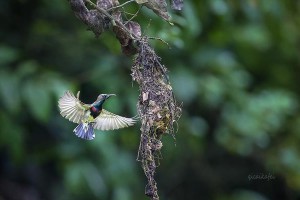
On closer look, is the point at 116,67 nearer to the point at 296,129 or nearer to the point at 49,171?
the point at 49,171

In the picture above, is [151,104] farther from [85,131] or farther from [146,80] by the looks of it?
[85,131]

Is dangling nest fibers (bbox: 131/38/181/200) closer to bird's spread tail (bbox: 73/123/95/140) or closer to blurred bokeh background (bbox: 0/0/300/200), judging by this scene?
bird's spread tail (bbox: 73/123/95/140)

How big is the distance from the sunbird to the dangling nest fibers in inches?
3.7

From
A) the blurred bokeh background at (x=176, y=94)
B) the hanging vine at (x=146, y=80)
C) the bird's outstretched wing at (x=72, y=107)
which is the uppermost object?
the blurred bokeh background at (x=176, y=94)

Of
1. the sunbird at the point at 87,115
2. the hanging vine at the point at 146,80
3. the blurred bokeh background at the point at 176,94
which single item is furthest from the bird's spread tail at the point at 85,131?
the blurred bokeh background at the point at 176,94

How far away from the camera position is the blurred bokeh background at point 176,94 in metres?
3.16

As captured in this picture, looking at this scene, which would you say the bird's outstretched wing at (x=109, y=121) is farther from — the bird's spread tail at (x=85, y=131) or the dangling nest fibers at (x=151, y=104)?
the dangling nest fibers at (x=151, y=104)

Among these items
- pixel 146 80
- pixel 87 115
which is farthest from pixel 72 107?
pixel 146 80

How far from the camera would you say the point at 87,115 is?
163cm

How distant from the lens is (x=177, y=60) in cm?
360

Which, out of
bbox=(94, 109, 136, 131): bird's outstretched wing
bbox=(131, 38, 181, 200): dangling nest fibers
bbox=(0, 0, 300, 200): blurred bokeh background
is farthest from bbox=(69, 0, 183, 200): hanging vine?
bbox=(0, 0, 300, 200): blurred bokeh background

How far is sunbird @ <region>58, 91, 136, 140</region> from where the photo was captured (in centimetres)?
160

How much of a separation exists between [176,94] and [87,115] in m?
1.89

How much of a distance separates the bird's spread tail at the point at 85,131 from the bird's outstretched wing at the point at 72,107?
0.07 feet
